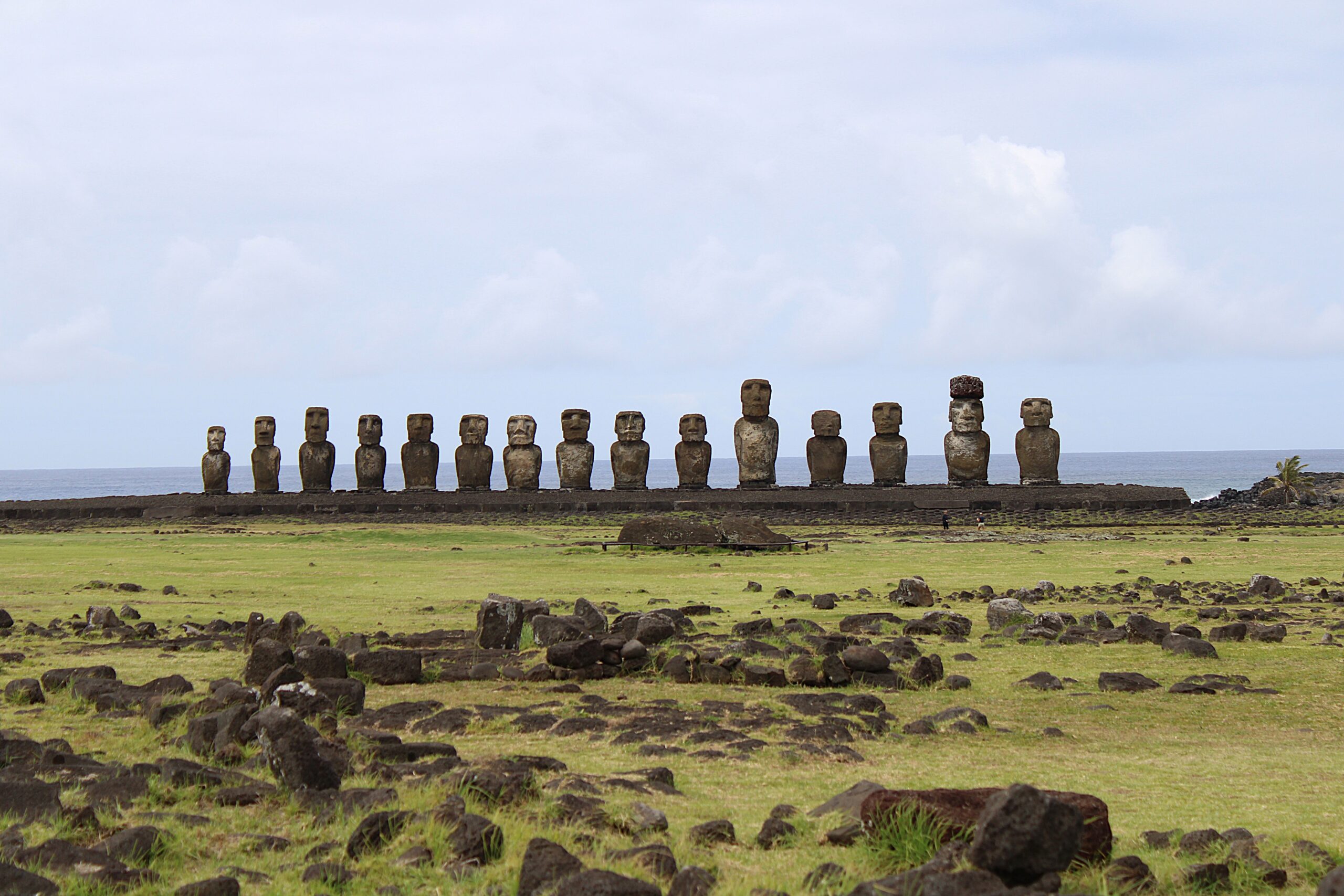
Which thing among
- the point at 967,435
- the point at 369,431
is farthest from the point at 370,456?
the point at 967,435

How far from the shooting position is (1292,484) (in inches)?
1597

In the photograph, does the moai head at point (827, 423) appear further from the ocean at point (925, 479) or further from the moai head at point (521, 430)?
the ocean at point (925, 479)

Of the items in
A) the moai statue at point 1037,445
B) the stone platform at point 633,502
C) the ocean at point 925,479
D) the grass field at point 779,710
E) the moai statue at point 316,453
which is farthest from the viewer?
the ocean at point 925,479

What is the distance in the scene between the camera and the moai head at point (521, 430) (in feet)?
121

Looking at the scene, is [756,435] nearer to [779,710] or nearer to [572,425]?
[572,425]

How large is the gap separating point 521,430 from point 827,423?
29.9 ft

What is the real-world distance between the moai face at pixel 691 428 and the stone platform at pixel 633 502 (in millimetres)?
1589

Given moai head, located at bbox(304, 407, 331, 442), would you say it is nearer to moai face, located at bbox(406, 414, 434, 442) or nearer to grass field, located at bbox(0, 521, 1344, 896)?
moai face, located at bbox(406, 414, 434, 442)

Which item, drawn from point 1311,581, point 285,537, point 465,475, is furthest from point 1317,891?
point 465,475

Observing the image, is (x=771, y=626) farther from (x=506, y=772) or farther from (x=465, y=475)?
(x=465, y=475)

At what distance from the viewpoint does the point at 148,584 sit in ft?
51.1

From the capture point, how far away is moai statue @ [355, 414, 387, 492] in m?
37.7

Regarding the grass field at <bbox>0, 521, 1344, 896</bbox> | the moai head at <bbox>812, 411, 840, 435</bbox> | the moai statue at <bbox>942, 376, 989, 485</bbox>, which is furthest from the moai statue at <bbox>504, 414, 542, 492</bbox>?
the grass field at <bbox>0, 521, 1344, 896</bbox>

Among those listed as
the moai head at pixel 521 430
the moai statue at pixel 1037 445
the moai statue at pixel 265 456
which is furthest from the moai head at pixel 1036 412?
the moai statue at pixel 265 456
